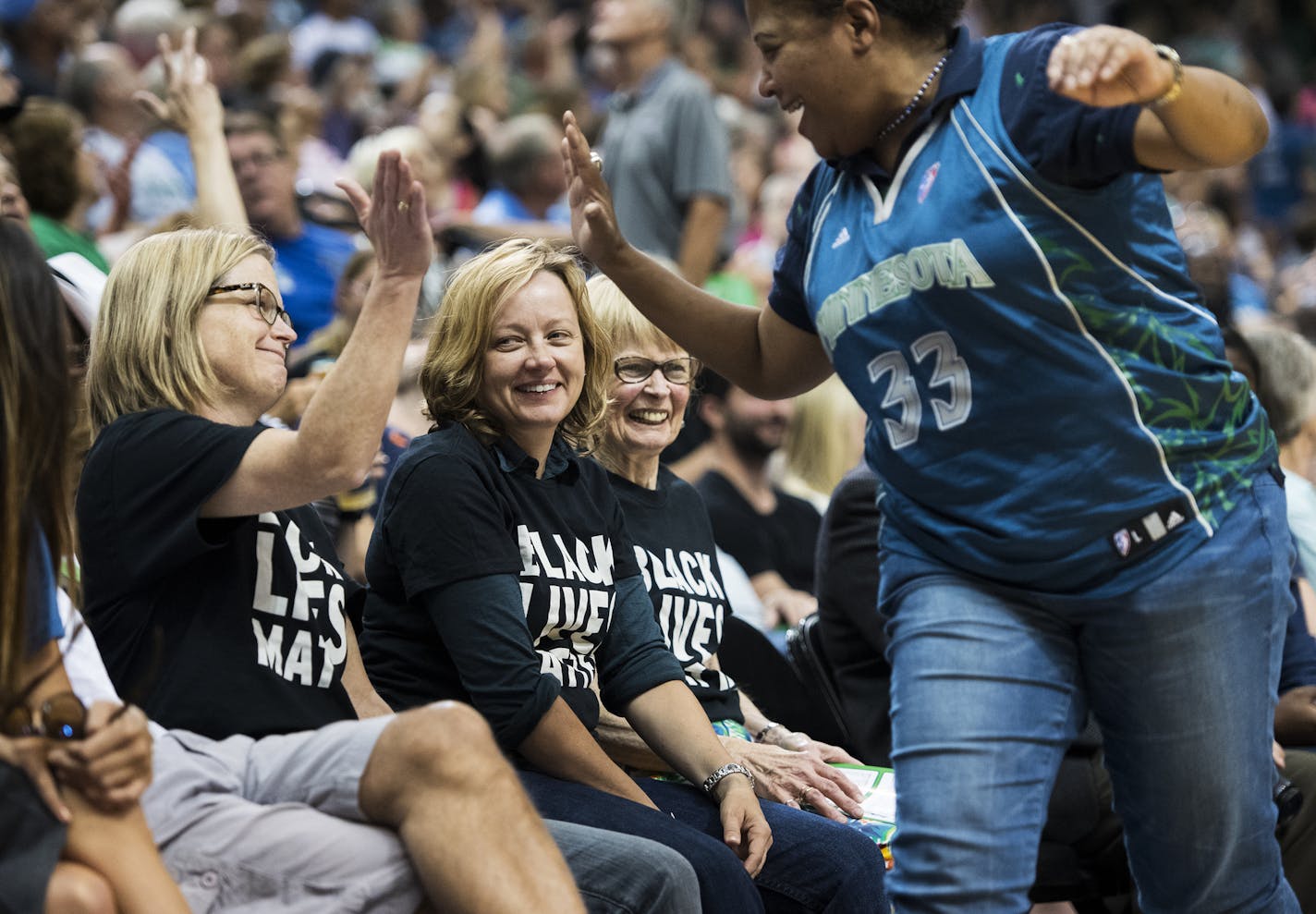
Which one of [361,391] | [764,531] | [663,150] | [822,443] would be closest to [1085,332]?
[361,391]

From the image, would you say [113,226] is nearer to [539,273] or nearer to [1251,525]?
[539,273]

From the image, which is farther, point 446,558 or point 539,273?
point 539,273

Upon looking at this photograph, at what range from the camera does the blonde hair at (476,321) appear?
2973 millimetres

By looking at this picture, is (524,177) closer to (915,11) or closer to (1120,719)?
(915,11)

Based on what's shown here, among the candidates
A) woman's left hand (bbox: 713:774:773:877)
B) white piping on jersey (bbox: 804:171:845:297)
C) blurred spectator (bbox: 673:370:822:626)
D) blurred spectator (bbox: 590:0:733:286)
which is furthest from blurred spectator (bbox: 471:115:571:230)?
white piping on jersey (bbox: 804:171:845:297)

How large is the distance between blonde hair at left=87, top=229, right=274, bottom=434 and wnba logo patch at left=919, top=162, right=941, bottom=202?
1.10 m

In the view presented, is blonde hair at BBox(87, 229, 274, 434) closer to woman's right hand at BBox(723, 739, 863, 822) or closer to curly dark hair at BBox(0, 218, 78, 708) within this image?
curly dark hair at BBox(0, 218, 78, 708)

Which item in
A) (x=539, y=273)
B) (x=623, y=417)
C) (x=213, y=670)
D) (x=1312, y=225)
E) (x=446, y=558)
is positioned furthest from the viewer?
(x=1312, y=225)

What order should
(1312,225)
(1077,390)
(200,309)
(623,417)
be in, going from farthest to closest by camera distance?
(1312,225)
(623,417)
(200,309)
(1077,390)

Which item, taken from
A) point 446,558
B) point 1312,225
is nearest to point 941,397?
point 446,558

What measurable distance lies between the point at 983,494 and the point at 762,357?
1.92ft

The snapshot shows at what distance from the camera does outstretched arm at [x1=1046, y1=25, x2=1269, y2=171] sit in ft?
6.37

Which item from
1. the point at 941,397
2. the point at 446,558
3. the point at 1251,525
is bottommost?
the point at 446,558

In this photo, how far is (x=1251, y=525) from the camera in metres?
2.24
